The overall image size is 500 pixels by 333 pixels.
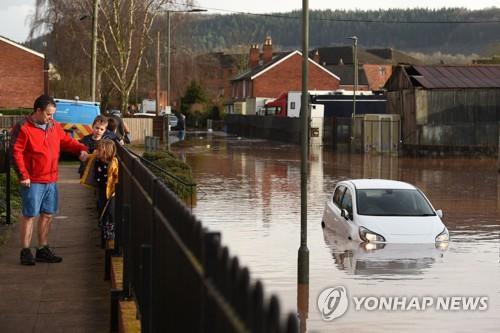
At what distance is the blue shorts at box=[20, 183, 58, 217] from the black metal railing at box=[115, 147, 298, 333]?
204cm

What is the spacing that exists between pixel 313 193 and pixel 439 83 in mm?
28736

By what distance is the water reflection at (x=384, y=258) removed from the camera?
16516 millimetres

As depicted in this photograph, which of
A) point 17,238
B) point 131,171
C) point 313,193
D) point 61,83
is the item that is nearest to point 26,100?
point 61,83

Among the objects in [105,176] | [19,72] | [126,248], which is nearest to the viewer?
[126,248]

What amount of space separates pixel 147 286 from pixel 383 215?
45.8 ft

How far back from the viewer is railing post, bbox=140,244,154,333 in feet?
20.7

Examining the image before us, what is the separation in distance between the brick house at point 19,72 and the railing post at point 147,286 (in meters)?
63.6

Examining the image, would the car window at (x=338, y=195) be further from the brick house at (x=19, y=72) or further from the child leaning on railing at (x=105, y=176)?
the brick house at (x=19, y=72)

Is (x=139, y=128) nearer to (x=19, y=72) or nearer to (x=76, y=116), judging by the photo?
(x=19, y=72)

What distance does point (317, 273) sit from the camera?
652 inches

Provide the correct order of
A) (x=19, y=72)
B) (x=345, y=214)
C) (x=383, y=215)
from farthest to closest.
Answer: (x=19, y=72), (x=345, y=214), (x=383, y=215)

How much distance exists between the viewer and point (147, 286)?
6523 mm

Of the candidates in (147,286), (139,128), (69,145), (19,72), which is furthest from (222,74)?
(147,286)

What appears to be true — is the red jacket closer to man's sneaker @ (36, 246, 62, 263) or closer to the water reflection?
man's sneaker @ (36, 246, 62, 263)
